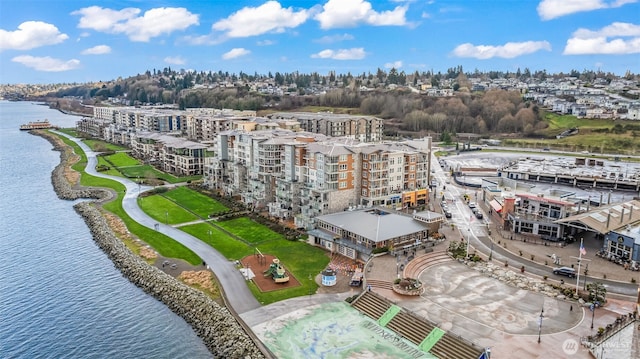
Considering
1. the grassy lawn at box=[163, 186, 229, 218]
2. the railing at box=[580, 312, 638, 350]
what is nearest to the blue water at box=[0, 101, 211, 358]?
the grassy lawn at box=[163, 186, 229, 218]

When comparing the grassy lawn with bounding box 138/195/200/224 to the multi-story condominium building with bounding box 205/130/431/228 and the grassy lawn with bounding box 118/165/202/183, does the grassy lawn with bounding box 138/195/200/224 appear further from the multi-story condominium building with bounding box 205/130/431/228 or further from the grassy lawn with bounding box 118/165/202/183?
the grassy lawn with bounding box 118/165/202/183

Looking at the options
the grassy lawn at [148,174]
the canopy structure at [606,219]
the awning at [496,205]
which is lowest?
the grassy lawn at [148,174]

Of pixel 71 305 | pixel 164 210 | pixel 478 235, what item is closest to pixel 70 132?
pixel 164 210

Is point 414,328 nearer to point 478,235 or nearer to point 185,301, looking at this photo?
point 185,301

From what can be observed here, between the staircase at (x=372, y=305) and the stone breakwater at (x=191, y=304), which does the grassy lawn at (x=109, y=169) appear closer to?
the stone breakwater at (x=191, y=304)

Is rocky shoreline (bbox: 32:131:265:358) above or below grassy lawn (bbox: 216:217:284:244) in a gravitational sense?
below

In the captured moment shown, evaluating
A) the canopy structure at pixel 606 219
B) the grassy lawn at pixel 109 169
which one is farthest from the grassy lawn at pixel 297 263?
the grassy lawn at pixel 109 169
